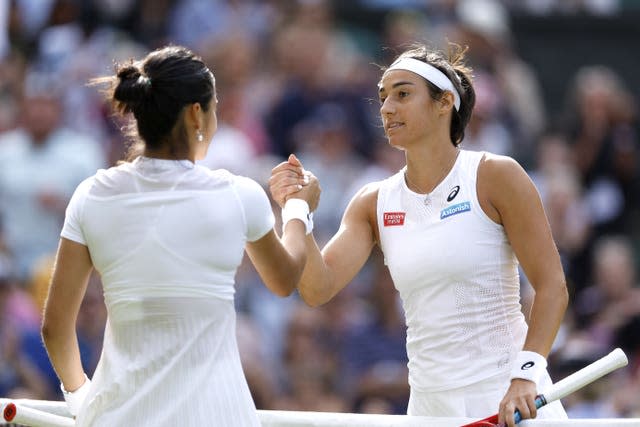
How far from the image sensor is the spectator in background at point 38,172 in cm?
904

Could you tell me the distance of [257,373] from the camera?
812 cm

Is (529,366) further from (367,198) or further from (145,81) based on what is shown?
(145,81)

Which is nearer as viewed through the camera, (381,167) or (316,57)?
(381,167)

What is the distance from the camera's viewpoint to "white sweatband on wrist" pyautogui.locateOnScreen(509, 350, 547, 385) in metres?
4.29

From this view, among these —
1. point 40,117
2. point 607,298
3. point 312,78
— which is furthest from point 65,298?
point 312,78

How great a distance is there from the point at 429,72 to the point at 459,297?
2.85 feet

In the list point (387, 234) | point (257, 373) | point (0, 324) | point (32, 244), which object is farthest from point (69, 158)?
point (387, 234)

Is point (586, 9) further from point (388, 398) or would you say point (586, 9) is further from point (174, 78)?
point (174, 78)

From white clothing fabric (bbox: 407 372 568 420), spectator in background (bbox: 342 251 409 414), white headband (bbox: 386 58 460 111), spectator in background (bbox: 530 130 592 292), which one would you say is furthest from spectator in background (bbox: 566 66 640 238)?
white clothing fabric (bbox: 407 372 568 420)

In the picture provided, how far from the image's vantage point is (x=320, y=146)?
9.84 meters

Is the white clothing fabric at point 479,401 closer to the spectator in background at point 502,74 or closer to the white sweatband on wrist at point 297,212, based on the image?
the white sweatband on wrist at point 297,212

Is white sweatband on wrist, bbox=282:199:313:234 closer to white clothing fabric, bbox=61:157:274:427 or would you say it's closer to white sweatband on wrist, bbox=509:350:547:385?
white clothing fabric, bbox=61:157:274:427

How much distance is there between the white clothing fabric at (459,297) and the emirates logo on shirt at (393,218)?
4.3 inches

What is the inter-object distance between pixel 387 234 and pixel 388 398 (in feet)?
11.4
